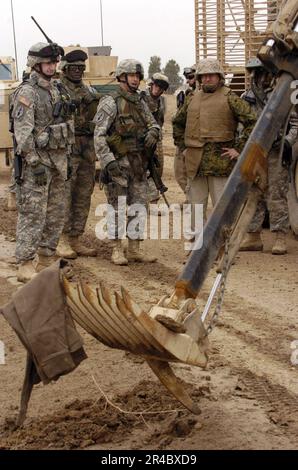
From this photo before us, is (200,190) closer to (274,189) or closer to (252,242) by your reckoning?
(274,189)

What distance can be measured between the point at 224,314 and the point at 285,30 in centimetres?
285

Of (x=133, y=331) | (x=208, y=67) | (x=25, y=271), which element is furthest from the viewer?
(x=208, y=67)

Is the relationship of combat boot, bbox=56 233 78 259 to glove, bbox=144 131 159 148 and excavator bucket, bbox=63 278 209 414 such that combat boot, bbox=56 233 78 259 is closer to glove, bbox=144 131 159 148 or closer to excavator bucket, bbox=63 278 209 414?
glove, bbox=144 131 159 148

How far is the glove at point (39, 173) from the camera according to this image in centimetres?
774

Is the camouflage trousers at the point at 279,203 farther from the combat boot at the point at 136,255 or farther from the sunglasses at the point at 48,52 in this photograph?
the sunglasses at the point at 48,52

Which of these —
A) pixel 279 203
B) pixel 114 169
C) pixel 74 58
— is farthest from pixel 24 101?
pixel 279 203

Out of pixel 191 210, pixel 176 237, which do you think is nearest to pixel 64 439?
pixel 191 210

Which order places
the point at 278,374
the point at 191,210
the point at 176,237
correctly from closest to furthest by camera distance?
the point at 278,374 < the point at 191,210 < the point at 176,237

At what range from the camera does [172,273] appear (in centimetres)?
855

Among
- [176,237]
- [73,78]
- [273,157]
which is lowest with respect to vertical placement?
[176,237]

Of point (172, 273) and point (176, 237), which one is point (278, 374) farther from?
point (176, 237)

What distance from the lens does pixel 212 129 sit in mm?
8523

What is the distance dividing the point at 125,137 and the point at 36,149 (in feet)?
3.32

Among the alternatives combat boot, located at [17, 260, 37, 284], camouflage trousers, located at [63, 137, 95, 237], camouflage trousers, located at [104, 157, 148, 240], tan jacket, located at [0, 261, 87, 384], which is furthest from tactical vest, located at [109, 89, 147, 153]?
tan jacket, located at [0, 261, 87, 384]
